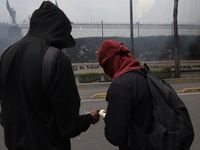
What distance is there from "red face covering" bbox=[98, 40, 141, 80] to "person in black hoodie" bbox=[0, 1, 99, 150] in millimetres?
511

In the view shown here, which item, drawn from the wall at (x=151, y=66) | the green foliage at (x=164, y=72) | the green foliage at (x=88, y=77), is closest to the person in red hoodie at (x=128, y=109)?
the green foliage at (x=88, y=77)

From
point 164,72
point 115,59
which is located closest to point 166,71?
point 164,72

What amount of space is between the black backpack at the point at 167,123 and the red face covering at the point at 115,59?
0.25m

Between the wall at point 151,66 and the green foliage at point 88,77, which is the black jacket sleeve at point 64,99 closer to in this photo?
the green foliage at point 88,77

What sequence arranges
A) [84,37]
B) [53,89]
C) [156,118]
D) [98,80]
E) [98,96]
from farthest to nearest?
1. [84,37]
2. [98,80]
3. [98,96]
4. [156,118]
5. [53,89]

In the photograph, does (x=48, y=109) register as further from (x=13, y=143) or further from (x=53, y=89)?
(x=13, y=143)

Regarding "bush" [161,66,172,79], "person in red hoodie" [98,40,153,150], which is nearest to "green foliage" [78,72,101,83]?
"bush" [161,66,172,79]

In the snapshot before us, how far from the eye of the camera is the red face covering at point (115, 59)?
1516mm

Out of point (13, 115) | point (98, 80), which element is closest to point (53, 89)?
point (13, 115)

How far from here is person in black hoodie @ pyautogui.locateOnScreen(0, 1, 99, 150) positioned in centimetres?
107

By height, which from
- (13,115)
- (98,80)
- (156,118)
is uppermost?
(13,115)

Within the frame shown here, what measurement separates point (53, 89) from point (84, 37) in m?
14.7

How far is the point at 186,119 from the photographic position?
52.5 inches

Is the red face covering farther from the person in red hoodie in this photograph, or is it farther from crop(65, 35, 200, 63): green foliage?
crop(65, 35, 200, 63): green foliage
